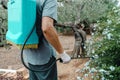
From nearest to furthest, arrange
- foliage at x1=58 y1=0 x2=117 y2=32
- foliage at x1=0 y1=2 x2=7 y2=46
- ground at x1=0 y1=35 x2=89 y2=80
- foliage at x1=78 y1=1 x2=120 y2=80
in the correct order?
foliage at x1=78 y1=1 x2=120 y2=80 < foliage at x1=0 y1=2 x2=7 y2=46 < ground at x1=0 y1=35 x2=89 y2=80 < foliage at x1=58 y1=0 x2=117 y2=32

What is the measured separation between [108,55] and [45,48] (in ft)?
3.48

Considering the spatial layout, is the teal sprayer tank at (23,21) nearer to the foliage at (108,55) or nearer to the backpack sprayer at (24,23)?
the backpack sprayer at (24,23)

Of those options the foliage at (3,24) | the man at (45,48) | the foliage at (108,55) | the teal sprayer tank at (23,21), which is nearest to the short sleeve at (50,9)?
the man at (45,48)

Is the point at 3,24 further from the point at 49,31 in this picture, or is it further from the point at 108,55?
the point at 49,31

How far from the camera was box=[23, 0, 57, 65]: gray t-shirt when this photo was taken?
8.10ft

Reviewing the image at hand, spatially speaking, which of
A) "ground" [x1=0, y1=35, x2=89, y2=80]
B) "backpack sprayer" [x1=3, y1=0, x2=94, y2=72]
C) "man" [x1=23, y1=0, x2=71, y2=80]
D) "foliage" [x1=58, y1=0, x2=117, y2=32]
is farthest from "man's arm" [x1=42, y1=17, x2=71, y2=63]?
"foliage" [x1=58, y1=0, x2=117, y2=32]

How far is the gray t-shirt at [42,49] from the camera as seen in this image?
247cm

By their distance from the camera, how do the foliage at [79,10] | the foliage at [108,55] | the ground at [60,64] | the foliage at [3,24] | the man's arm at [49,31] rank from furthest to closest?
the foliage at [79,10] < the ground at [60,64] < the foliage at [3,24] < the foliage at [108,55] < the man's arm at [49,31]

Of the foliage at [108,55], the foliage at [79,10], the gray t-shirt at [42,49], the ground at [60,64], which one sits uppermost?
the gray t-shirt at [42,49]

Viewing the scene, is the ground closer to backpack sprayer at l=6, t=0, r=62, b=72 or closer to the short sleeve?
backpack sprayer at l=6, t=0, r=62, b=72

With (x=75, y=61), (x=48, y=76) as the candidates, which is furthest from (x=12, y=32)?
(x=75, y=61)

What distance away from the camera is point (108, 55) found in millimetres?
3533

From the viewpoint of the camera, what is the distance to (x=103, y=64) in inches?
136

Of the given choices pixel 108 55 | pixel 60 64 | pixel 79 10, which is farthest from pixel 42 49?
pixel 79 10
